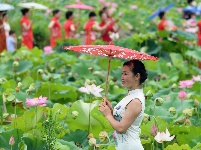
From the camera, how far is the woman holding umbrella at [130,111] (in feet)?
8.56

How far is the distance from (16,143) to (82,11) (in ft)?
29.9

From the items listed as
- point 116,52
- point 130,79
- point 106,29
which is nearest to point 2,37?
point 106,29

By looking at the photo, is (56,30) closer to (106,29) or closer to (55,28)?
(55,28)

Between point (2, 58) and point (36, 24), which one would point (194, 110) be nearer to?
point (2, 58)

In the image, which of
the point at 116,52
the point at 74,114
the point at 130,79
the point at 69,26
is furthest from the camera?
the point at 69,26

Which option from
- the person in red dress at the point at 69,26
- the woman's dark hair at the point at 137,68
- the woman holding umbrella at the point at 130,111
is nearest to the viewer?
the woman holding umbrella at the point at 130,111

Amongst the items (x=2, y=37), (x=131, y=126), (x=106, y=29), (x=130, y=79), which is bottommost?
(x=106, y=29)

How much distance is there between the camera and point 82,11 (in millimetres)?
12227

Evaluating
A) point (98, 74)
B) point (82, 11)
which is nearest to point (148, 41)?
point (98, 74)

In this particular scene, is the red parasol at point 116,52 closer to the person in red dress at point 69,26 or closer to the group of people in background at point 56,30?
the group of people in background at point 56,30

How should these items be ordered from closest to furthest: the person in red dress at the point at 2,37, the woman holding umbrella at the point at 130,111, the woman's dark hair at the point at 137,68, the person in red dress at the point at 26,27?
the woman holding umbrella at the point at 130,111 → the woman's dark hair at the point at 137,68 → the person in red dress at the point at 2,37 → the person in red dress at the point at 26,27

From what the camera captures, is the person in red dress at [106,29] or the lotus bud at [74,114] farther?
the person in red dress at [106,29]

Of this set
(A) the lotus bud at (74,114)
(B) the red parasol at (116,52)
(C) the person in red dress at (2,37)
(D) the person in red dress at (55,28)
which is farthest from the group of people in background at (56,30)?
(B) the red parasol at (116,52)

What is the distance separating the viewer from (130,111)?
261cm
